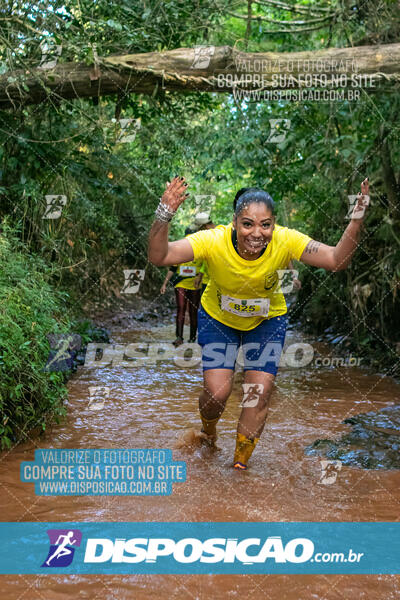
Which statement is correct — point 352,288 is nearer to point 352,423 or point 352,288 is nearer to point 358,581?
point 352,423

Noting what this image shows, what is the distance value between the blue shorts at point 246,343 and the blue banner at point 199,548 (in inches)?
46.7

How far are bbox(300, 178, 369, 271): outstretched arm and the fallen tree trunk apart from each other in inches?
129

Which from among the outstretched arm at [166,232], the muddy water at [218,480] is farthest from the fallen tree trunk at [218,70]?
the outstretched arm at [166,232]

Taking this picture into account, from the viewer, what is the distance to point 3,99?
7012mm

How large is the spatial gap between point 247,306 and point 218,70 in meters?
3.36

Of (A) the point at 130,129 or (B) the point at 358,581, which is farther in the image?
(A) the point at 130,129

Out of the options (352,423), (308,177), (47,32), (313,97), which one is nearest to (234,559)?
(352,423)

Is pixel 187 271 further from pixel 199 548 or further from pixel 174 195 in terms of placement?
pixel 199 548

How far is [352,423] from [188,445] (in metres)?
1.54

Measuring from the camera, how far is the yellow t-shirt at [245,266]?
12.9 feet

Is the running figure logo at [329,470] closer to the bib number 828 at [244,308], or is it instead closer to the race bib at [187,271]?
the bib number 828 at [244,308]

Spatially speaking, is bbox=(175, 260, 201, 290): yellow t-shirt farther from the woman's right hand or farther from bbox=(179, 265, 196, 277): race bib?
the woman's right hand

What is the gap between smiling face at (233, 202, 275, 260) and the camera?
3807 mm

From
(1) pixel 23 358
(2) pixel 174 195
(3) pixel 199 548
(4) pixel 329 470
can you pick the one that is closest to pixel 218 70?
(2) pixel 174 195
